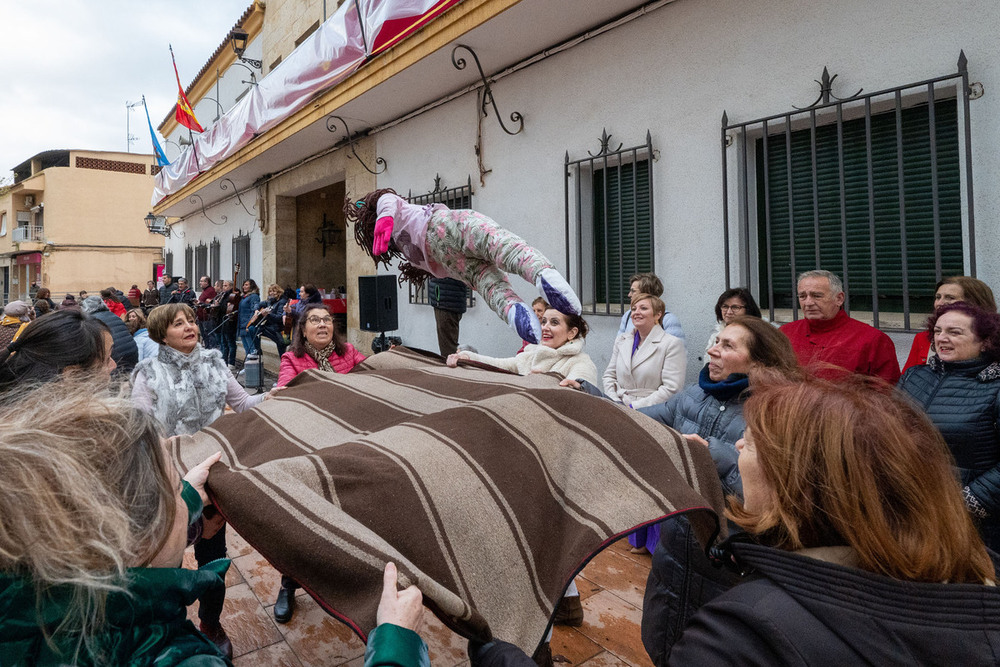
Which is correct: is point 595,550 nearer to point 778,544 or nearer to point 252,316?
point 778,544

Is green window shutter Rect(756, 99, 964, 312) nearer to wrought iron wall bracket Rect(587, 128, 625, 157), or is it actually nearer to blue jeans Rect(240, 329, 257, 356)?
wrought iron wall bracket Rect(587, 128, 625, 157)

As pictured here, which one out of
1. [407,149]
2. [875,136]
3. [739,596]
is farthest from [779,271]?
[407,149]

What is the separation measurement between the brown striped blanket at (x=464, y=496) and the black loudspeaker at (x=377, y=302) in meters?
4.27

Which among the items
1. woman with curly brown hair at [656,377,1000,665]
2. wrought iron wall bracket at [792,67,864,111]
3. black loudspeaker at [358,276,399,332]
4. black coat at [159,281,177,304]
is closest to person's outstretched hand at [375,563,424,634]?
woman with curly brown hair at [656,377,1000,665]

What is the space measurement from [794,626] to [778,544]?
7.3 inches

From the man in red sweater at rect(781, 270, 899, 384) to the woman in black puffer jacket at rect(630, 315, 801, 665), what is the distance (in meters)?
0.86

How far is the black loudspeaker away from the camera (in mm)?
6012

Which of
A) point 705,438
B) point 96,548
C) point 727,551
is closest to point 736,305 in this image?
point 705,438

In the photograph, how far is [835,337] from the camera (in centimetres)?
310

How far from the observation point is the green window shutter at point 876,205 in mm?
3436

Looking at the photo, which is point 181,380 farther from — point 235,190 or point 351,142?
point 235,190

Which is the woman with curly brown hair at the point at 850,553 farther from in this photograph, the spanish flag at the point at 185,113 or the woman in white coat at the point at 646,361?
the spanish flag at the point at 185,113

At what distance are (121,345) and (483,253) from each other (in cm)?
256

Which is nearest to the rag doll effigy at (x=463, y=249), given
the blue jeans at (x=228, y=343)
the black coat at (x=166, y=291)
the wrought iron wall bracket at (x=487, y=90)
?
the wrought iron wall bracket at (x=487, y=90)
